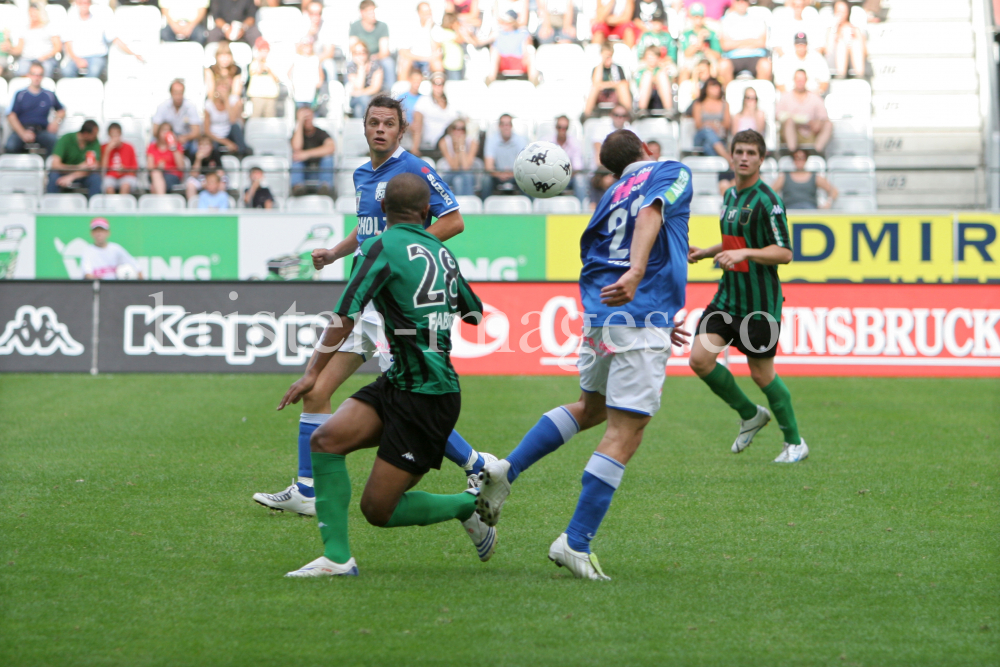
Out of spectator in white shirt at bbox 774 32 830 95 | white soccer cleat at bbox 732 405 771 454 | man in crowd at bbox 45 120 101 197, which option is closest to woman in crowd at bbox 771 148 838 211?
spectator in white shirt at bbox 774 32 830 95

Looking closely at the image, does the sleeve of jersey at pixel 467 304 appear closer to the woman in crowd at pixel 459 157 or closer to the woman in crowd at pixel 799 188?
the woman in crowd at pixel 459 157

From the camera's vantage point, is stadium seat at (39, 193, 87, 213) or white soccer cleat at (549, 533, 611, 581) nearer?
white soccer cleat at (549, 533, 611, 581)

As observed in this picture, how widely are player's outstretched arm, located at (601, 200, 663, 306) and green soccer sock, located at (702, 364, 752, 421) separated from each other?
10.4ft

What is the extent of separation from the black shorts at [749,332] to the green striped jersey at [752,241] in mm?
47

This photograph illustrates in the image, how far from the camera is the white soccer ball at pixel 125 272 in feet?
49.2

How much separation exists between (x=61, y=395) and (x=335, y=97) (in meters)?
8.88

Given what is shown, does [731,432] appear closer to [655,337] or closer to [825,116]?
[655,337]

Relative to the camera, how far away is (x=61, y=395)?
36.0 ft

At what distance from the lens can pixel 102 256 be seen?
15.0m

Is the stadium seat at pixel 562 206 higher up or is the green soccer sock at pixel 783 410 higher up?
the stadium seat at pixel 562 206

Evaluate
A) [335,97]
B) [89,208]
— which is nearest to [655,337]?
[89,208]

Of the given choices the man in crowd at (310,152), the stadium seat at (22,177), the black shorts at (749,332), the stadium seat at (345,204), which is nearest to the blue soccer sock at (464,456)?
the black shorts at (749,332)

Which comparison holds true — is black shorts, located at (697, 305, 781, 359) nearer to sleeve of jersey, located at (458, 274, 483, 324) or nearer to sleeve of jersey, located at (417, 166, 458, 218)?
sleeve of jersey, located at (417, 166, 458, 218)

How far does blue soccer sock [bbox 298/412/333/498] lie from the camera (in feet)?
19.4
